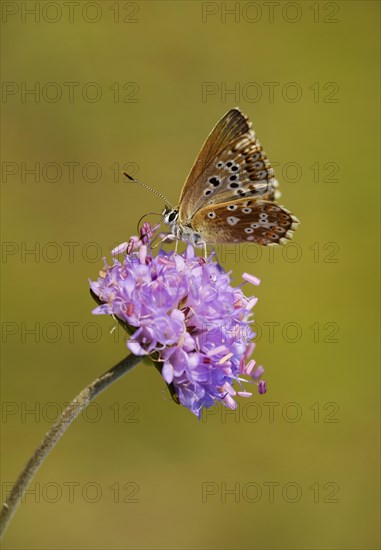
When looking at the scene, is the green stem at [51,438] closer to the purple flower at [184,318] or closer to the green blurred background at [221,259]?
the purple flower at [184,318]

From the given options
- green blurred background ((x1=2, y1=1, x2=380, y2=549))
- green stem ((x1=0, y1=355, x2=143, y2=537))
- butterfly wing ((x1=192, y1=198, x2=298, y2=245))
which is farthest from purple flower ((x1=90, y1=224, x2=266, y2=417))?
green blurred background ((x1=2, y1=1, x2=380, y2=549))

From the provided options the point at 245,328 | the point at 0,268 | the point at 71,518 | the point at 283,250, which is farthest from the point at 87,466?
the point at 245,328

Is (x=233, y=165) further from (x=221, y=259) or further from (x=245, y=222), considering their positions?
(x=221, y=259)

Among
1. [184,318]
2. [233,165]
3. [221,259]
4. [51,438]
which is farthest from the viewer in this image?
[221,259]

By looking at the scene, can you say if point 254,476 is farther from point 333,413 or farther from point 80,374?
point 80,374

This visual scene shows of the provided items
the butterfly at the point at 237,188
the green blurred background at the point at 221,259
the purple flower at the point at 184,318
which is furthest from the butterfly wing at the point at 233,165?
the green blurred background at the point at 221,259

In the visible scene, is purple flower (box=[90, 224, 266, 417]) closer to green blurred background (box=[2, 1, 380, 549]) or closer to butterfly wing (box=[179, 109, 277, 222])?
butterfly wing (box=[179, 109, 277, 222])

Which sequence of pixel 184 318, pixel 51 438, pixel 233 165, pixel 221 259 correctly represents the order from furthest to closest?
pixel 221 259
pixel 233 165
pixel 184 318
pixel 51 438

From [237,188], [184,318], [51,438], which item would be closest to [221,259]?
[237,188]
